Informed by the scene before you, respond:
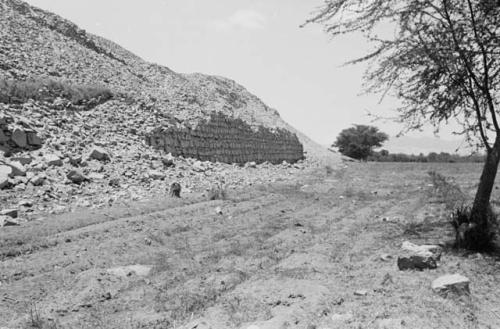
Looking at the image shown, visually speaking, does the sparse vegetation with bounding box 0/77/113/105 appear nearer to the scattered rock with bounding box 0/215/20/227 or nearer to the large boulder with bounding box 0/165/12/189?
the large boulder with bounding box 0/165/12/189

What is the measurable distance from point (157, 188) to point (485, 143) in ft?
26.0

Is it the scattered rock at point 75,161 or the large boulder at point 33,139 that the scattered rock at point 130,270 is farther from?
the large boulder at point 33,139

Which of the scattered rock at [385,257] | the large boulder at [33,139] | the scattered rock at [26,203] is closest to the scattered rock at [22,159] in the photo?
the large boulder at [33,139]

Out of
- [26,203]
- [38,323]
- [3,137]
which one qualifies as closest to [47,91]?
[3,137]

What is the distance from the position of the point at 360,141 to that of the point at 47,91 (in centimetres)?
4190

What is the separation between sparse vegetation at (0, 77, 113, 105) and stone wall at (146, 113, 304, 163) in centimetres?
293

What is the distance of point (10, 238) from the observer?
6.37 meters

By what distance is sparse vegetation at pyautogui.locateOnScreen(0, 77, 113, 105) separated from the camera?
12383mm

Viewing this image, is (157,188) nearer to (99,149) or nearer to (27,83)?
(99,149)

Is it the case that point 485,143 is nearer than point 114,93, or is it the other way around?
point 485,143

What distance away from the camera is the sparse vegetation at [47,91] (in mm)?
12383

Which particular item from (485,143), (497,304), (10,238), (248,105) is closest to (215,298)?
(497,304)

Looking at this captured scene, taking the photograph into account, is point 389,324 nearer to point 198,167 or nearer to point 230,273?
point 230,273

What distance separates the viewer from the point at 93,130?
13211 mm
